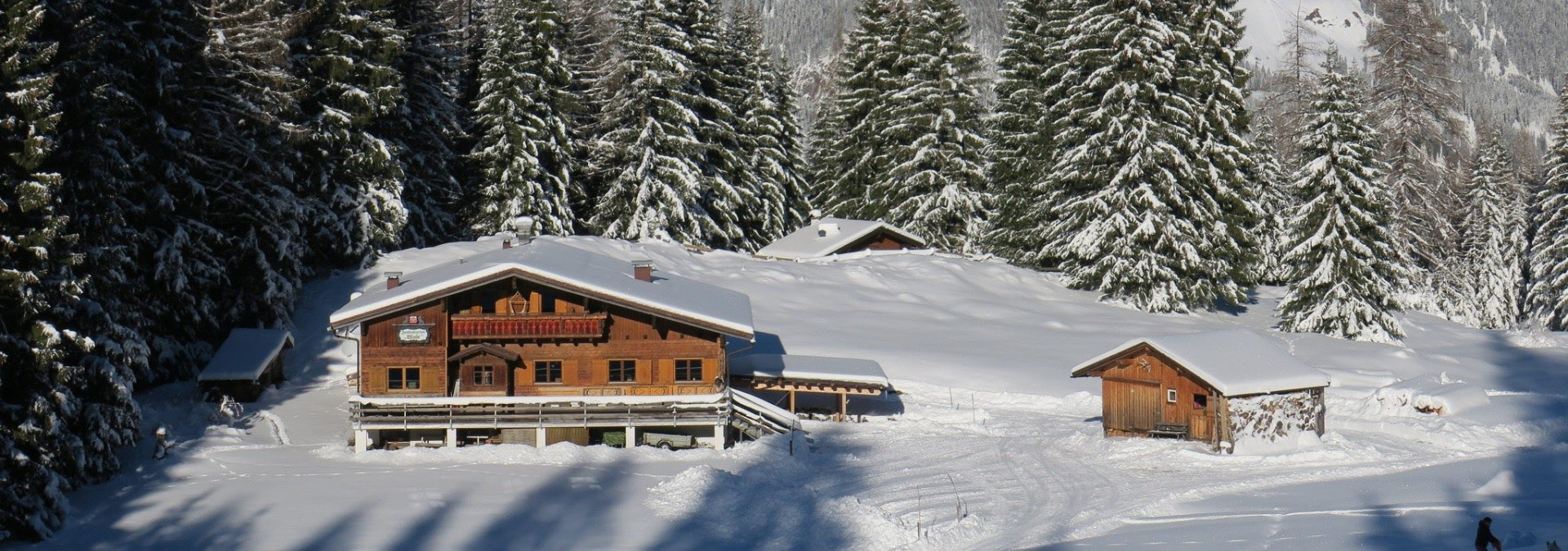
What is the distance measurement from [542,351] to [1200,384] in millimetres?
16031

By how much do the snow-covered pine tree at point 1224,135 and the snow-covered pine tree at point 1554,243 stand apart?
54.1ft

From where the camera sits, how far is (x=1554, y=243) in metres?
60.4

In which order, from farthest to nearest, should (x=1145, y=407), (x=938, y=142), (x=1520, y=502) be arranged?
1. (x=938, y=142)
2. (x=1145, y=407)
3. (x=1520, y=502)

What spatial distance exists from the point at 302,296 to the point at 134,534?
1890cm

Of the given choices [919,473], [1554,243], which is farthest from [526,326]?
[1554,243]

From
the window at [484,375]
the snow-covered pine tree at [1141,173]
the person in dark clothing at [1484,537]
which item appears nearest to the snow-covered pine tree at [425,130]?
the window at [484,375]

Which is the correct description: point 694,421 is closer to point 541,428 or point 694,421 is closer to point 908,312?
point 541,428

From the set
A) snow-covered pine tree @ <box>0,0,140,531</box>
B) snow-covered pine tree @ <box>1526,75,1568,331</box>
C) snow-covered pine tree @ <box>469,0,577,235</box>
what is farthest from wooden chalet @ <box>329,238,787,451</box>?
snow-covered pine tree @ <box>1526,75,1568,331</box>

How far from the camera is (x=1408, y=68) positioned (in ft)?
197

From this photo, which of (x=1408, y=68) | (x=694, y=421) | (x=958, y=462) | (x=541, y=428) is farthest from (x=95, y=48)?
(x=1408, y=68)

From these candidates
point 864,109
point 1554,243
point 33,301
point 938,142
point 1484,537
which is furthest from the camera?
point 864,109

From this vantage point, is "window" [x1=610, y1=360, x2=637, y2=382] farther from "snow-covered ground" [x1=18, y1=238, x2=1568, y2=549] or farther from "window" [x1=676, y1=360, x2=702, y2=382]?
"snow-covered ground" [x1=18, y1=238, x2=1568, y2=549]

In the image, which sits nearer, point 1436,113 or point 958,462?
point 958,462

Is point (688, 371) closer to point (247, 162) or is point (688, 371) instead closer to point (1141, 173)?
point (247, 162)
